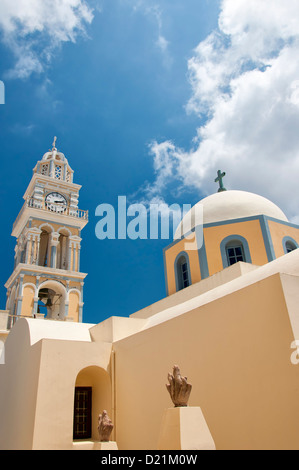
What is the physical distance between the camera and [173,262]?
12.2 meters

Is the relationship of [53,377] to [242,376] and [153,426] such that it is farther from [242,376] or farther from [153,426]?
[242,376]

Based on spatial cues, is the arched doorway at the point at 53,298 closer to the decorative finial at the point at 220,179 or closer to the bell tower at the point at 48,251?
the bell tower at the point at 48,251

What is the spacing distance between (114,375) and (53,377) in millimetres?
1545

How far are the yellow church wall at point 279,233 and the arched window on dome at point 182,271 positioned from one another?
2763 millimetres

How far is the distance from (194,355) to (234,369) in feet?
3.34

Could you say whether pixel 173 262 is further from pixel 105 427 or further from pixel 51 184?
pixel 51 184

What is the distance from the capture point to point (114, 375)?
27.8 ft

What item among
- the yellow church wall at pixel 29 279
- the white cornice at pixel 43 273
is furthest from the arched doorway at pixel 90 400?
the white cornice at pixel 43 273

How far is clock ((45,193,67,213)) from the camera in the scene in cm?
1971

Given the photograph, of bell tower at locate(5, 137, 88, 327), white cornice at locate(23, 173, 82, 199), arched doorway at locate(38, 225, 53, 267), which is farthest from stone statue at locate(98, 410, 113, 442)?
white cornice at locate(23, 173, 82, 199)

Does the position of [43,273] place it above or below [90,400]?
above

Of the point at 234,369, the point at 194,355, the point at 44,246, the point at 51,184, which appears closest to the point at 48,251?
the point at 44,246

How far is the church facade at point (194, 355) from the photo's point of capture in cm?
469
